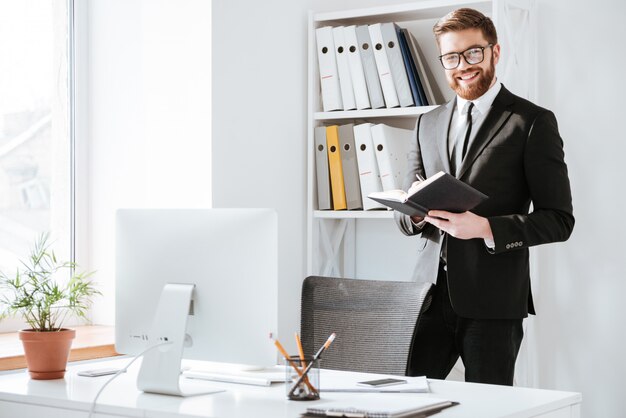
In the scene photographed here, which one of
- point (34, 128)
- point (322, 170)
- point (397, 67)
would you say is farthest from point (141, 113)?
point (397, 67)

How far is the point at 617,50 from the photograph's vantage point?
3.14m

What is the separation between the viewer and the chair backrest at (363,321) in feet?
7.44

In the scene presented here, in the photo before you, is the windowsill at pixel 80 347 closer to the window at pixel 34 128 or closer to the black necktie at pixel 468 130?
the window at pixel 34 128

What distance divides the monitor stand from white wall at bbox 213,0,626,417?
1.13m

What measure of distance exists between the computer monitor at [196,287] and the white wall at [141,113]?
1004 mm

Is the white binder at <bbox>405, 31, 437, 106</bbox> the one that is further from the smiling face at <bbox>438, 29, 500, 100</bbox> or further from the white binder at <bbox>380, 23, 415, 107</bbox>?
the smiling face at <bbox>438, 29, 500, 100</bbox>

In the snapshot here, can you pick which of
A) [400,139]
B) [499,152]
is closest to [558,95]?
[400,139]

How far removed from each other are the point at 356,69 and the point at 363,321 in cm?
133

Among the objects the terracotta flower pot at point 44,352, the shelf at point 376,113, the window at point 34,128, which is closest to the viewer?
the terracotta flower pot at point 44,352

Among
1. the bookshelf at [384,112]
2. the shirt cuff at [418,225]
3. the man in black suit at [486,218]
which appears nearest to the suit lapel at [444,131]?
the man in black suit at [486,218]

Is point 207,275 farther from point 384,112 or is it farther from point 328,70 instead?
point 328,70

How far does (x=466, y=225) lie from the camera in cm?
229

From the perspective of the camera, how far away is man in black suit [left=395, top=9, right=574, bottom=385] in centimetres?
239

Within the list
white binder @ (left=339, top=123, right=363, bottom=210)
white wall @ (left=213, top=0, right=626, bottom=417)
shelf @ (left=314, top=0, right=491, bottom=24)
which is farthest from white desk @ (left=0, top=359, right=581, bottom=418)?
shelf @ (left=314, top=0, right=491, bottom=24)
